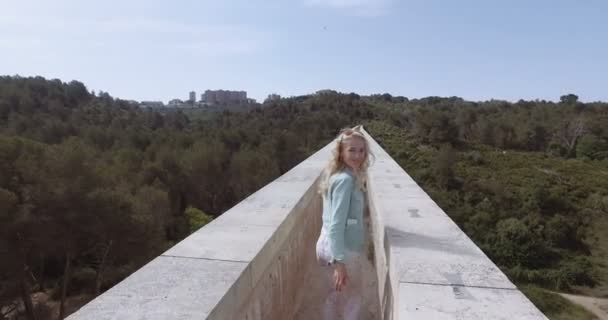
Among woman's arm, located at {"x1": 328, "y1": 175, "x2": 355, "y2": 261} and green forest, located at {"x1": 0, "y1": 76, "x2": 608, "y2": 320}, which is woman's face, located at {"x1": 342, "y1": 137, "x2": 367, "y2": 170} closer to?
woman's arm, located at {"x1": 328, "y1": 175, "x2": 355, "y2": 261}

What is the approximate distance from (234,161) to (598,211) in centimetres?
3289

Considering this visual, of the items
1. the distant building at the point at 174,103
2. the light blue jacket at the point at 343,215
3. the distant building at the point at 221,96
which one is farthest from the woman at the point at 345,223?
the distant building at the point at 221,96

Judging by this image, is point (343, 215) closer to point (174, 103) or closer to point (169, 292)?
point (169, 292)

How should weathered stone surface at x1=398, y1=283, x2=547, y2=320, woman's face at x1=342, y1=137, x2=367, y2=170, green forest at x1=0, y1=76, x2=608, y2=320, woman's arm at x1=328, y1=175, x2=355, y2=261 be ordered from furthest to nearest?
green forest at x1=0, y1=76, x2=608, y2=320 < woman's face at x1=342, y1=137, x2=367, y2=170 < woman's arm at x1=328, y1=175, x2=355, y2=261 < weathered stone surface at x1=398, y1=283, x2=547, y2=320

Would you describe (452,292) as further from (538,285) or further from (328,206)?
(538,285)

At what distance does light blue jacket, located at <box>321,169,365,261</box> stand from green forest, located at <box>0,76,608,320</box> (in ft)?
40.2

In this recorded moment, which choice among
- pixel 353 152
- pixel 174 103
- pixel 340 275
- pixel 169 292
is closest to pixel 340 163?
pixel 353 152

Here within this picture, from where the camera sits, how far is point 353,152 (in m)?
2.11

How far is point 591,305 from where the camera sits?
2019cm

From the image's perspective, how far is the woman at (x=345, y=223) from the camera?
1.91m

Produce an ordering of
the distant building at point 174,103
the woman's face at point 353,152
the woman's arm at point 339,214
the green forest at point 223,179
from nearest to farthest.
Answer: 1. the woman's arm at point 339,214
2. the woman's face at point 353,152
3. the green forest at point 223,179
4. the distant building at point 174,103

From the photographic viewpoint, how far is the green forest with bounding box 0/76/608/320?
12.7m

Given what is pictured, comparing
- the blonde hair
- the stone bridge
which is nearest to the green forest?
the stone bridge

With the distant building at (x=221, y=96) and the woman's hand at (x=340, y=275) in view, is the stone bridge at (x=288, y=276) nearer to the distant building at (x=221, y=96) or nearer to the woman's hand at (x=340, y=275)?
the woman's hand at (x=340, y=275)
